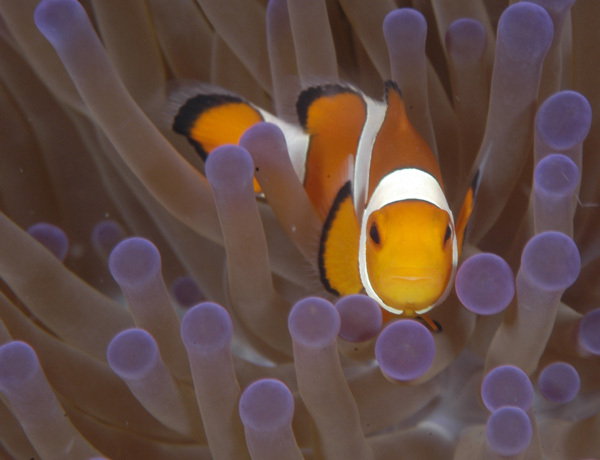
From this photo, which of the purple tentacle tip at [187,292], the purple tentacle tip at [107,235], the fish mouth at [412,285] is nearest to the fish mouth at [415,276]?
the fish mouth at [412,285]

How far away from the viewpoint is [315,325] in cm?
63

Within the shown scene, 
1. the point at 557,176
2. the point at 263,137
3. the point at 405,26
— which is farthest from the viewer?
the point at 405,26

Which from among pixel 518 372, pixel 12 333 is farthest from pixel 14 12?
pixel 518 372

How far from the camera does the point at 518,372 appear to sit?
0.65 meters

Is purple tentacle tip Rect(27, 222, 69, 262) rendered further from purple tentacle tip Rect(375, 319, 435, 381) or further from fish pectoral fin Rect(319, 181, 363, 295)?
purple tentacle tip Rect(375, 319, 435, 381)

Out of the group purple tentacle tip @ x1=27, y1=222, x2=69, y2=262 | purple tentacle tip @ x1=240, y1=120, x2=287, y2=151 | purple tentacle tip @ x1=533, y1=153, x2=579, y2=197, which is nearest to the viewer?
purple tentacle tip @ x1=533, y1=153, x2=579, y2=197

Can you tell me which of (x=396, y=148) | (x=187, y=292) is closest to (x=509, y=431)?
(x=396, y=148)

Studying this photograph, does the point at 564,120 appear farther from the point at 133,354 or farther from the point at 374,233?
the point at 133,354

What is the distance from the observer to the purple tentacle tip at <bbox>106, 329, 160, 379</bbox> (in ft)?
2.19

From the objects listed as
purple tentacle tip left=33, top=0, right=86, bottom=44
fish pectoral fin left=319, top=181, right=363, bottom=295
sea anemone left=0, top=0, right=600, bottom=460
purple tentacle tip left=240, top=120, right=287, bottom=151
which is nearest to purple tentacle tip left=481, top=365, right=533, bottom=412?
sea anemone left=0, top=0, right=600, bottom=460

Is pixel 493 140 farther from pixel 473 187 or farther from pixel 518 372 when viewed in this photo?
pixel 518 372

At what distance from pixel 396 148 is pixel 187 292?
0.46 metres

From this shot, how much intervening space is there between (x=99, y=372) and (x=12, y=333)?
117 millimetres

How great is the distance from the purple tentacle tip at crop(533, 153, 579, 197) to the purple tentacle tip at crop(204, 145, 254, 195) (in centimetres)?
31
